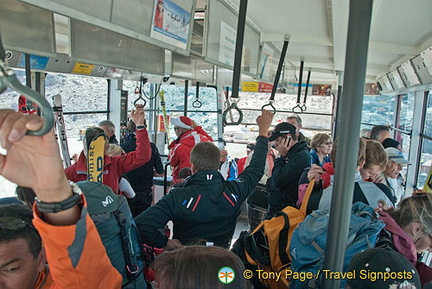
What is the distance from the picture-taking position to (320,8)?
344cm

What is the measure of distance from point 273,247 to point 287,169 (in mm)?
1295

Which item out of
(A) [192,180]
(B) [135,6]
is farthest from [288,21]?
(A) [192,180]

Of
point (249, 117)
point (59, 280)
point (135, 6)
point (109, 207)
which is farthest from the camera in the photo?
point (249, 117)

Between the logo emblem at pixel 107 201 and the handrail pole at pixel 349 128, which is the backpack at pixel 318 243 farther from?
the logo emblem at pixel 107 201

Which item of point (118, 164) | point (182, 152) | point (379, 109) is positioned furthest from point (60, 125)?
point (379, 109)

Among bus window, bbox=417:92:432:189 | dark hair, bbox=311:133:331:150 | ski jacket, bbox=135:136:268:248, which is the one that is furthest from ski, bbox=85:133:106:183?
bus window, bbox=417:92:432:189

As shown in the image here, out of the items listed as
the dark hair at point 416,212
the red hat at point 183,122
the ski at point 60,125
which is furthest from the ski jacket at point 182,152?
the dark hair at point 416,212

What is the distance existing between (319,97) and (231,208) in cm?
923

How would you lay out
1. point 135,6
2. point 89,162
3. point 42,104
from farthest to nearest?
1. point 89,162
2. point 135,6
3. point 42,104

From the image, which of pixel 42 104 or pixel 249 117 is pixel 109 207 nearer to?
pixel 42 104

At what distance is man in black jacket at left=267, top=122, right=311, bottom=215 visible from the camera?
3045mm

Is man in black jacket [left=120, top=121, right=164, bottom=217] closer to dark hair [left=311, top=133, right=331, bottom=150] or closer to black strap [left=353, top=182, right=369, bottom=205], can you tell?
dark hair [left=311, top=133, right=331, bottom=150]

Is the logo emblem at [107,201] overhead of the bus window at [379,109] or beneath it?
beneath

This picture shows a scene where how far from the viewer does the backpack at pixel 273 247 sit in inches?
71.8
